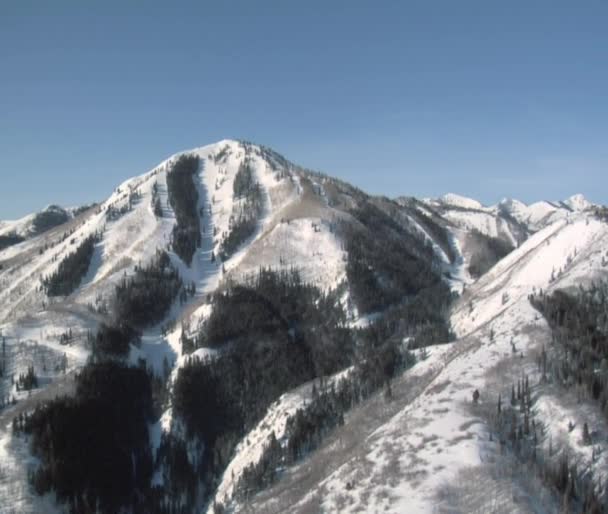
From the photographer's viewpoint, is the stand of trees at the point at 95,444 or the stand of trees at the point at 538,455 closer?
the stand of trees at the point at 538,455

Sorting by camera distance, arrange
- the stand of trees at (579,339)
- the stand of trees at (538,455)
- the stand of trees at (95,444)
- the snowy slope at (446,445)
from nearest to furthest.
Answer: the stand of trees at (538,455) < the snowy slope at (446,445) < the stand of trees at (579,339) < the stand of trees at (95,444)

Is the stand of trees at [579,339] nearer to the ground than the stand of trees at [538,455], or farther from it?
farther from it

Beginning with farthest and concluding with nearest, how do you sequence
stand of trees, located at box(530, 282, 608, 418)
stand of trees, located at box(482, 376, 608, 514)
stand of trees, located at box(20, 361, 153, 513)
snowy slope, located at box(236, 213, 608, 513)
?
stand of trees, located at box(20, 361, 153, 513) < stand of trees, located at box(530, 282, 608, 418) < snowy slope, located at box(236, 213, 608, 513) < stand of trees, located at box(482, 376, 608, 514)

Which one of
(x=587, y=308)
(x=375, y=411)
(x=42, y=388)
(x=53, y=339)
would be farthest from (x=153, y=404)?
(x=587, y=308)

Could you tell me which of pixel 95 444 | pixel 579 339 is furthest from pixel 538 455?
pixel 95 444

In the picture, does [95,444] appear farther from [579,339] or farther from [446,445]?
[579,339]

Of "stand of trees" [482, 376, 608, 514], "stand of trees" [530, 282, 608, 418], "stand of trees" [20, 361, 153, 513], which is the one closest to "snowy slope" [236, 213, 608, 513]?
"stand of trees" [482, 376, 608, 514]

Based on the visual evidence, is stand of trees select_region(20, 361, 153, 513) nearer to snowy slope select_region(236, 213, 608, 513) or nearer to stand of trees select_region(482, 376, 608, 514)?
snowy slope select_region(236, 213, 608, 513)

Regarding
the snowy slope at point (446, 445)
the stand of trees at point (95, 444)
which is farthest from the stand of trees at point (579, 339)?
the stand of trees at point (95, 444)

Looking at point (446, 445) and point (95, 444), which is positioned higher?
point (95, 444)

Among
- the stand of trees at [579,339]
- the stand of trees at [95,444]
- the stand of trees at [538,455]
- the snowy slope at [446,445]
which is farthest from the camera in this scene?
the stand of trees at [95,444]

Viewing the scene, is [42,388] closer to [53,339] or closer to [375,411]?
A: [53,339]

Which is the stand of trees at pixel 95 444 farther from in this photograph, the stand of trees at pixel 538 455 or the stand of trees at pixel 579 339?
the stand of trees at pixel 579 339
